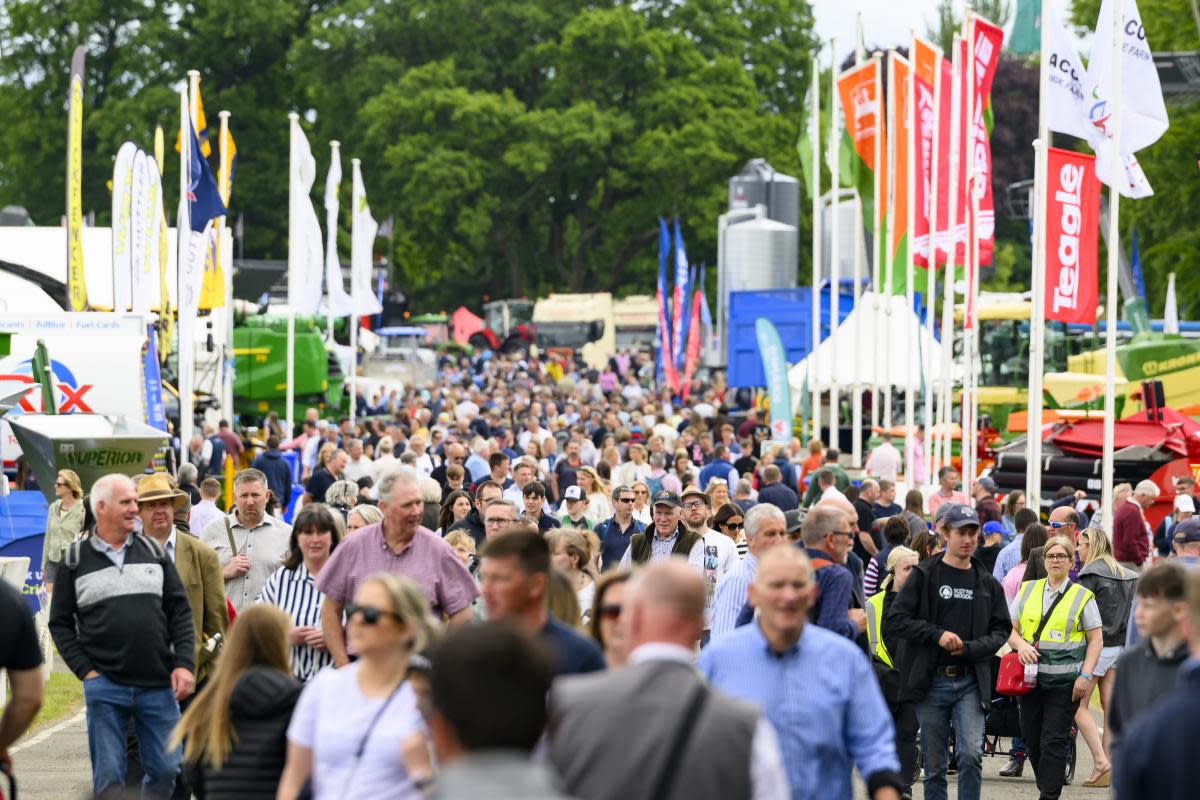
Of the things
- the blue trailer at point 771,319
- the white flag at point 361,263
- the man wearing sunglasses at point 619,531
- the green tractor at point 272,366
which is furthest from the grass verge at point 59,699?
the blue trailer at point 771,319

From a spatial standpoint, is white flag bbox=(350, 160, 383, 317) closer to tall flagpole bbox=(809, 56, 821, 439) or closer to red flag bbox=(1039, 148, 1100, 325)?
tall flagpole bbox=(809, 56, 821, 439)

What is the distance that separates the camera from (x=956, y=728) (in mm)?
10648

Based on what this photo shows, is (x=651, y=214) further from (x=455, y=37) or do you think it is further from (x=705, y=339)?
(x=705, y=339)

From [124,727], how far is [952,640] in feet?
12.4

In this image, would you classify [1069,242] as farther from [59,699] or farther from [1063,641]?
[59,699]

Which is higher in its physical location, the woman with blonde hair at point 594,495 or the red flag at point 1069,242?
the red flag at point 1069,242

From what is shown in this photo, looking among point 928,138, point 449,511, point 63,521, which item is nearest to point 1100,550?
point 449,511

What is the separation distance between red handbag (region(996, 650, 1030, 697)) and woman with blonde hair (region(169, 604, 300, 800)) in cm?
552

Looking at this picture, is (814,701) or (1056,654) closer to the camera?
(814,701)

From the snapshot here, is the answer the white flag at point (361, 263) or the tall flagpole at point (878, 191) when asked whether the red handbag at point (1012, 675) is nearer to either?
the tall flagpole at point (878, 191)

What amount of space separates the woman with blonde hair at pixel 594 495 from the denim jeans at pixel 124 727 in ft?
27.9

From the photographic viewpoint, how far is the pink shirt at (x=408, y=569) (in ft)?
29.0

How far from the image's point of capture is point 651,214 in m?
75.1

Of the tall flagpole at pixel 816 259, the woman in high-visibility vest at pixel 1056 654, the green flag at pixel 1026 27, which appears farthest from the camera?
the tall flagpole at pixel 816 259
